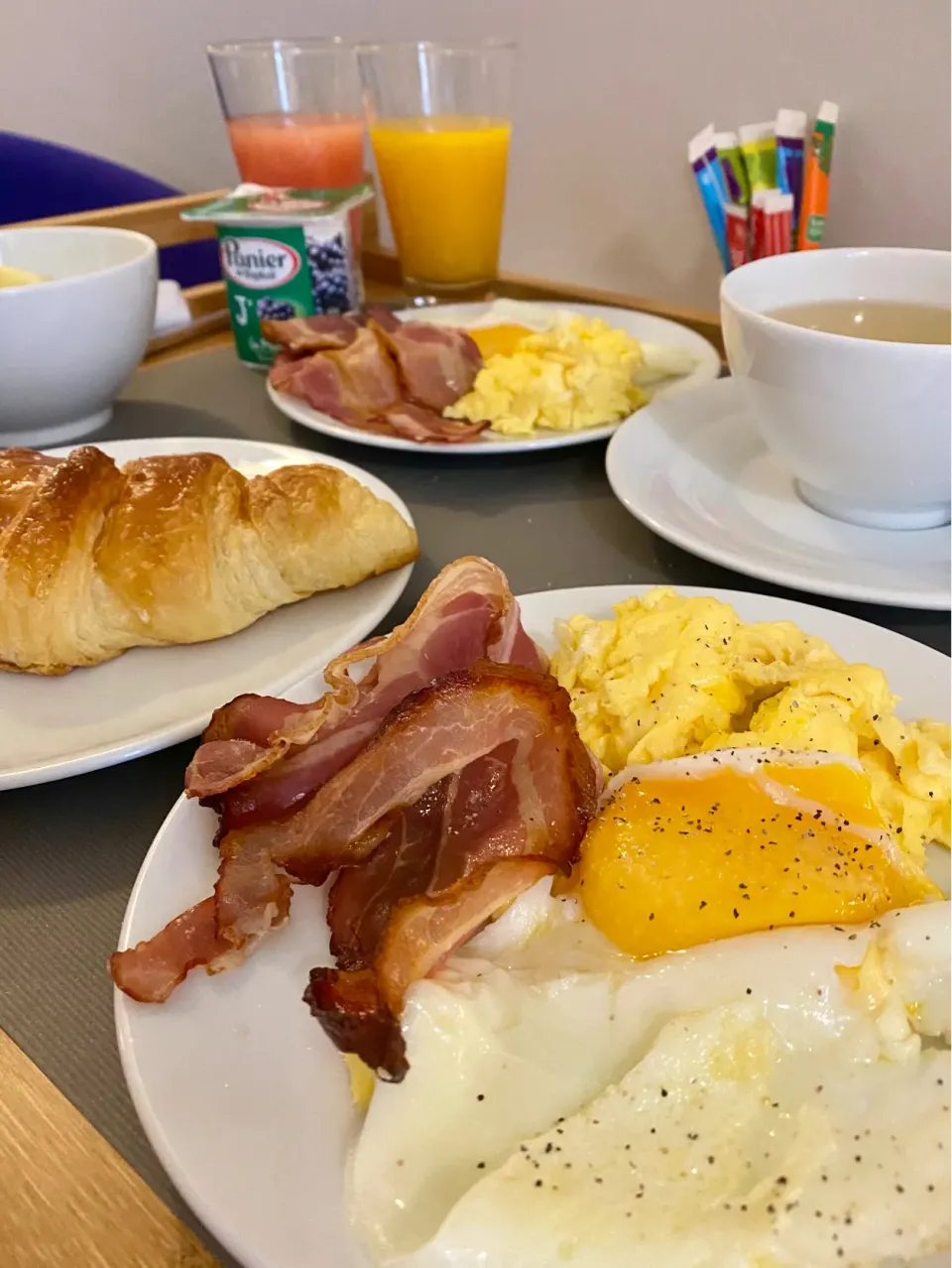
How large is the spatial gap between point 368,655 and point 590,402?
0.81 metres

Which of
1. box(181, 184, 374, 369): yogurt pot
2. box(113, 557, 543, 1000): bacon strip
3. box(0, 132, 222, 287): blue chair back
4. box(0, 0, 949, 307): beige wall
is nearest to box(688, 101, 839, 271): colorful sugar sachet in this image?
box(0, 0, 949, 307): beige wall

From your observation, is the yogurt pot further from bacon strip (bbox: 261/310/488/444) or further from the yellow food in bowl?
the yellow food in bowl

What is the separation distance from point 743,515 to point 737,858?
621 mm

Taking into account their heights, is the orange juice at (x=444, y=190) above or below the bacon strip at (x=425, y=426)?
above

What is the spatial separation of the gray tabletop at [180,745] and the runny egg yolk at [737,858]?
0.30 m

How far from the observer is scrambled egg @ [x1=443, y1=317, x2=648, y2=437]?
138cm

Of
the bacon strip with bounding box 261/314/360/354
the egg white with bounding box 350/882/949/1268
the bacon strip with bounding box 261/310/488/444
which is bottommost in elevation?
the egg white with bounding box 350/882/949/1268

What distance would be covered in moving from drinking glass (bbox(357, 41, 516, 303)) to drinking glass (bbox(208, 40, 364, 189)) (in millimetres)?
86

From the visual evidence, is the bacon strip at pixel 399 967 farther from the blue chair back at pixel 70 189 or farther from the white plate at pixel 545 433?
the blue chair back at pixel 70 189

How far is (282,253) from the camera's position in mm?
1627

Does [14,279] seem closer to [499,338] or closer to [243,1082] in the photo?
[499,338]

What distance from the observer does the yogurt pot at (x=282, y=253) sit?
1.60 meters

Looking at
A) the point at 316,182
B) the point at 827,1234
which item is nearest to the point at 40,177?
the point at 316,182

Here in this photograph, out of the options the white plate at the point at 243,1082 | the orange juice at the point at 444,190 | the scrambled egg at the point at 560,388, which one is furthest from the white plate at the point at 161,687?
the orange juice at the point at 444,190
